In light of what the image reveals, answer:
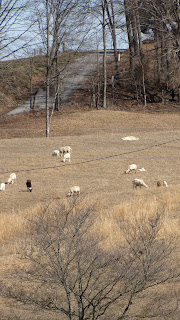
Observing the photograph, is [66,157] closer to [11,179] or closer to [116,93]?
[11,179]

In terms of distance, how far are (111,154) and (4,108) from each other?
2382 centimetres

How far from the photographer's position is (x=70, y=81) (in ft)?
183

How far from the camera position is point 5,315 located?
813 cm

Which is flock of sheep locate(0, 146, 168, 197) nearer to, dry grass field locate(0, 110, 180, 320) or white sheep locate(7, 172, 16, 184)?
white sheep locate(7, 172, 16, 184)

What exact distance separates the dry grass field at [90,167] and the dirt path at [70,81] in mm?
5370

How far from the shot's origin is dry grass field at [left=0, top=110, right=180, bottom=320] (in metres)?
13.0

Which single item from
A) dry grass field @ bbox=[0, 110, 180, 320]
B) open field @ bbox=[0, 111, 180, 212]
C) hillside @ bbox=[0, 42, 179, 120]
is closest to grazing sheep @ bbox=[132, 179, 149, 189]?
dry grass field @ bbox=[0, 110, 180, 320]

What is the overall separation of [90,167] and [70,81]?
3349 centimetres

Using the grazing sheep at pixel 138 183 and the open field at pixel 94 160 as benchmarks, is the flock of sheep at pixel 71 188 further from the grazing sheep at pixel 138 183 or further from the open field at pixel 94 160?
the open field at pixel 94 160

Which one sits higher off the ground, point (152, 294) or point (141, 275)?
point (141, 275)

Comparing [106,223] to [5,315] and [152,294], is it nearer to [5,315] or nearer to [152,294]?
[152,294]

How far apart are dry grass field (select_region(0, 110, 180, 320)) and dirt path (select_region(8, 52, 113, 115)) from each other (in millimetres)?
5370

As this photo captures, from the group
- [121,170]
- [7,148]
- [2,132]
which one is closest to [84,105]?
[2,132]

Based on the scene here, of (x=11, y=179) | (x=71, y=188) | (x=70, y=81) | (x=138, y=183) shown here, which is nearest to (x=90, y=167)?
(x=11, y=179)
